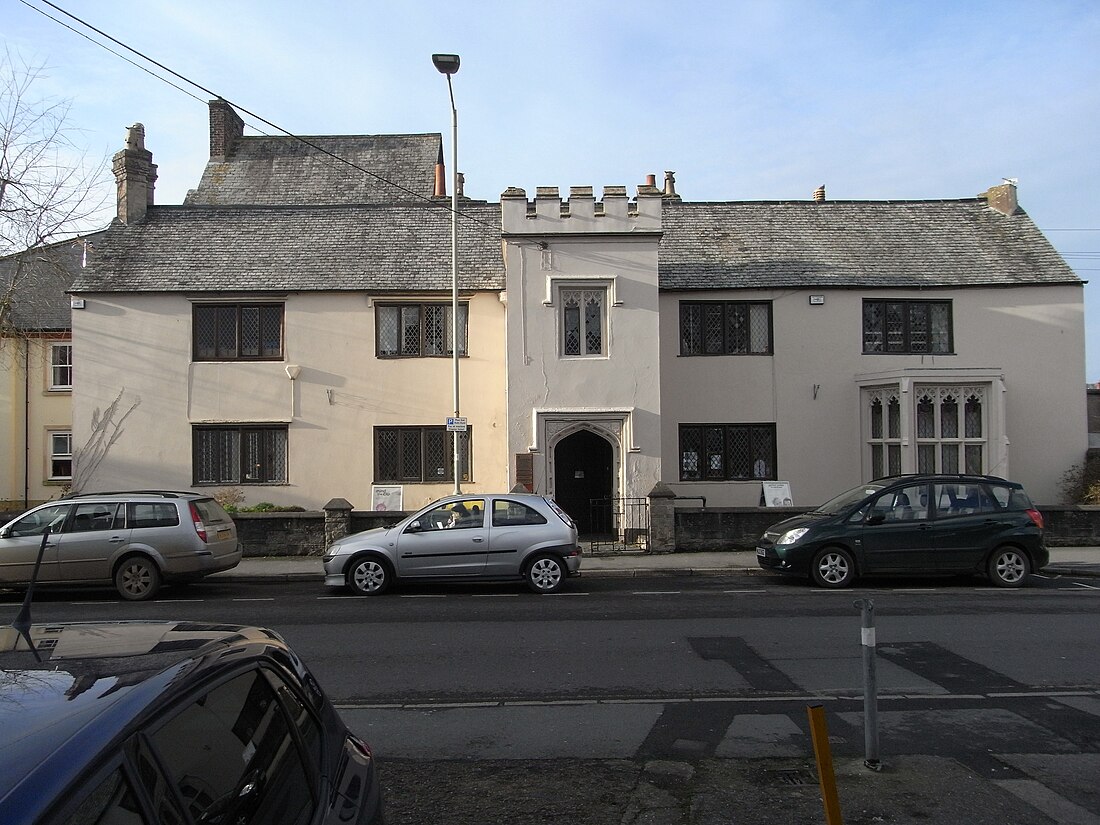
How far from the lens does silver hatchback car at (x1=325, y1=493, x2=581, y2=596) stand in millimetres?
13508

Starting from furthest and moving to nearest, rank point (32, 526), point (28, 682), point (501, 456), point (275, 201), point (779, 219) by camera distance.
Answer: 1. point (275, 201)
2. point (779, 219)
3. point (501, 456)
4. point (32, 526)
5. point (28, 682)

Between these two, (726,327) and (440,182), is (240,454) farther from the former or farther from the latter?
(440,182)

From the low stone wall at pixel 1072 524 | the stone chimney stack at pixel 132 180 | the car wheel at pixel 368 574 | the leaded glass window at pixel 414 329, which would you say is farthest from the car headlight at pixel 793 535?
the stone chimney stack at pixel 132 180

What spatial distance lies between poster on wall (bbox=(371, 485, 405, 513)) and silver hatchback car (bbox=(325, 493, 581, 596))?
670 centimetres

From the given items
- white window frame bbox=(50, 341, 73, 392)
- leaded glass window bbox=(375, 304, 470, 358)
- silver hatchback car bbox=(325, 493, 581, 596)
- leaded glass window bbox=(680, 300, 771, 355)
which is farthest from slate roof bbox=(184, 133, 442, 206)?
silver hatchback car bbox=(325, 493, 581, 596)

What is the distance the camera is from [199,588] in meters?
15.2

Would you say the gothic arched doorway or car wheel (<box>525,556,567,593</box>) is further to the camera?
the gothic arched doorway

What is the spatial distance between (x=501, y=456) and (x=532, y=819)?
16586 millimetres

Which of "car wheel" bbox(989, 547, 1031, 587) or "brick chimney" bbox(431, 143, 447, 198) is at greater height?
"brick chimney" bbox(431, 143, 447, 198)

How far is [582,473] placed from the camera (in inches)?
851

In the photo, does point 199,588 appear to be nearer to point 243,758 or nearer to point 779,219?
point 243,758

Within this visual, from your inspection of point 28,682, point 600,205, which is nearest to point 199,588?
point 600,205

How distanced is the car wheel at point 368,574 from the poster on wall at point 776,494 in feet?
32.9

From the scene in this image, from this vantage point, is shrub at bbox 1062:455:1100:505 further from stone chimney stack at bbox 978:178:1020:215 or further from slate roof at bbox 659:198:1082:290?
stone chimney stack at bbox 978:178:1020:215
